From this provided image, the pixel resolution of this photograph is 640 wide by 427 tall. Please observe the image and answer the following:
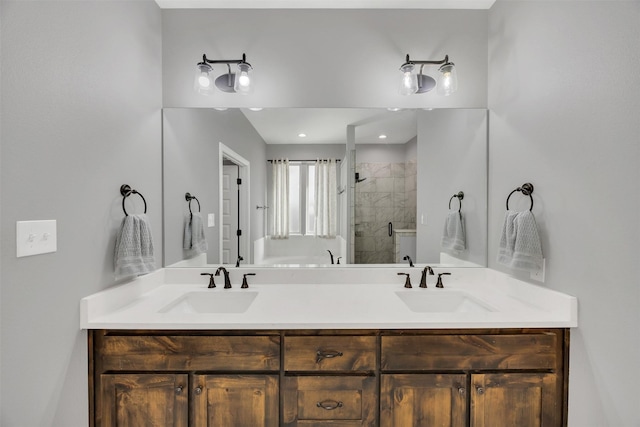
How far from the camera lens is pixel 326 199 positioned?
1961mm

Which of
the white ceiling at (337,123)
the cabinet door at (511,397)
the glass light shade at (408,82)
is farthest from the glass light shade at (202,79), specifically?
the cabinet door at (511,397)

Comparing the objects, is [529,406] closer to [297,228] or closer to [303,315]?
[303,315]

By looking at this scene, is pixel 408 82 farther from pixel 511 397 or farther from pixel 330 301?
pixel 511 397

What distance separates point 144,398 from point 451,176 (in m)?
1.96

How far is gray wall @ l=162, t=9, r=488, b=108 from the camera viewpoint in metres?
1.78

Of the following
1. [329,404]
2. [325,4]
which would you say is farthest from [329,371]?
[325,4]

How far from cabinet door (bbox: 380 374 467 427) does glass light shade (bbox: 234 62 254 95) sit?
165cm

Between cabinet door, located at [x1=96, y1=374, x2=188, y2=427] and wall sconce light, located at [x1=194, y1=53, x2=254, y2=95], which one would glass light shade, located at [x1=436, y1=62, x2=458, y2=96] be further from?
cabinet door, located at [x1=96, y1=374, x2=188, y2=427]

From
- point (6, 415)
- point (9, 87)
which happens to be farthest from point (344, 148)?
point (6, 415)

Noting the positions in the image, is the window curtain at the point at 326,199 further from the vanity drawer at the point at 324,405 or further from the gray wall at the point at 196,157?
the vanity drawer at the point at 324,405

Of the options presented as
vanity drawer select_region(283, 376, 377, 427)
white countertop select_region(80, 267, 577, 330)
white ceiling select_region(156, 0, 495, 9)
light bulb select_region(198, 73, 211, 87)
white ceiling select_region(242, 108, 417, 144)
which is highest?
white ceiling select_region(156, 0, 495, 9)

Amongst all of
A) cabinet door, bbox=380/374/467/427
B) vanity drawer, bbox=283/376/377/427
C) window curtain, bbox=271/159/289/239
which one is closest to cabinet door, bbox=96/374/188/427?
vanity drawer, bbox=283/376/377/427

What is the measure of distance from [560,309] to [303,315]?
1.09 m

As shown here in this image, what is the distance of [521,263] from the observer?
136 centimetres
